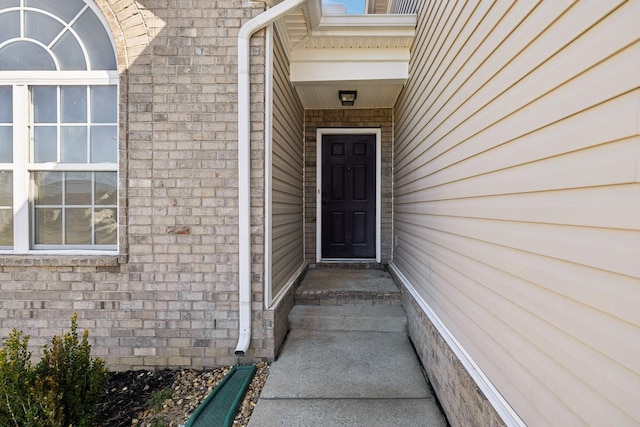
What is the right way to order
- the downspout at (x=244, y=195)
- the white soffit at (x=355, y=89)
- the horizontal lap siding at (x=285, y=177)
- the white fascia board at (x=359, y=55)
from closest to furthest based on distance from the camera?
the downspout at (x=244, y=195), the horizontal lap siding at (x=285, y=177), the white fascia board at (x=359, y=55), the white soffit at (x=355, y=89)

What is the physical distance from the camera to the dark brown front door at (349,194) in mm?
5062

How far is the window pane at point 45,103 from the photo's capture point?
2848 mm

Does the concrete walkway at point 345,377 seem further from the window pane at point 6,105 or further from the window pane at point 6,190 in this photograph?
the window pane at point 6,105

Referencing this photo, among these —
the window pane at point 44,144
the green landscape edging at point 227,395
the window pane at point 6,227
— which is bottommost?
the green landscape edging at point 227,395

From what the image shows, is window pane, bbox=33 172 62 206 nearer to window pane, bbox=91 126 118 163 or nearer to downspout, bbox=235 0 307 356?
window pane, bbox=91 126 118 163

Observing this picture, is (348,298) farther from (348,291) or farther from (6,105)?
(6,105)

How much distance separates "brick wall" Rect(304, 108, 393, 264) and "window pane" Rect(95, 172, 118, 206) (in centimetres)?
262

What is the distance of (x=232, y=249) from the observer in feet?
8.96

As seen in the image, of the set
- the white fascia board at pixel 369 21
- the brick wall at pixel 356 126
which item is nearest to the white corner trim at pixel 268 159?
the white fascia board at pixel 369 21

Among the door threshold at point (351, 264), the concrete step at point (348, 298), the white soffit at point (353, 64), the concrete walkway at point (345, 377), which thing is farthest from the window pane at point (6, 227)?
the door threshold at point (351, 264)

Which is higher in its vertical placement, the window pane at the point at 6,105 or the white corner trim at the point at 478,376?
the window pane at the point at 6,105

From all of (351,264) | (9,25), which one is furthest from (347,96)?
(9,25)

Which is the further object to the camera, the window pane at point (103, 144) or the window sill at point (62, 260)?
the window pane at point (103, 144)

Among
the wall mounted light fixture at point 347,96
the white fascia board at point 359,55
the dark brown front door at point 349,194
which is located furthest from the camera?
the dark brown front door at point 349,194
